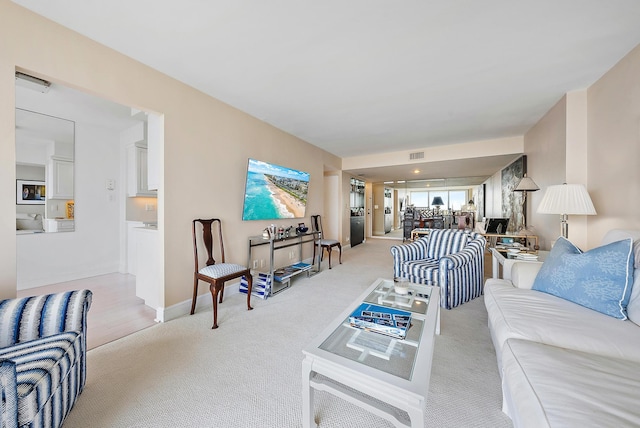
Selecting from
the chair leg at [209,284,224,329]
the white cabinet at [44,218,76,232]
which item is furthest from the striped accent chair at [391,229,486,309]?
the white cabinet at [44,218,76,232]

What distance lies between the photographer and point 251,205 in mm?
3289

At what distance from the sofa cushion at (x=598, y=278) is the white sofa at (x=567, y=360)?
0.14ft

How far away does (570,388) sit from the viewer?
86 cm

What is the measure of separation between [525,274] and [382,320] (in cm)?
139

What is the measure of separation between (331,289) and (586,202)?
2.79 m

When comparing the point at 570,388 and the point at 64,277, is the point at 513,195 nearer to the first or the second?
the point at 570,388

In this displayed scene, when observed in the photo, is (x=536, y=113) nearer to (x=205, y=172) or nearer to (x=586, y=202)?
(x=586, y=202)

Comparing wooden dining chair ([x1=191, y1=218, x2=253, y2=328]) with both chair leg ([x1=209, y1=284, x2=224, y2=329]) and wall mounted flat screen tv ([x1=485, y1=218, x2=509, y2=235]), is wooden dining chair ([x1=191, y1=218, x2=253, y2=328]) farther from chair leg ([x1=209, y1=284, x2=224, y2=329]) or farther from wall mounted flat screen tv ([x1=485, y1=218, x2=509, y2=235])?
wall mounted flat screen tv ([x1=485, y1=218, x2=509, y2=235])

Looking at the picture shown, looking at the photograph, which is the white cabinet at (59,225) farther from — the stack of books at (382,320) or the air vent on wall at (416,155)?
the air vent on wall at (416,155)

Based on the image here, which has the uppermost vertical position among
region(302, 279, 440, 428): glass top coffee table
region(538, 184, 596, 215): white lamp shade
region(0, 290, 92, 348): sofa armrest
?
region(538, 184, 596, 215): white lamp shade

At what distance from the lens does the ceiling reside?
5.17ft

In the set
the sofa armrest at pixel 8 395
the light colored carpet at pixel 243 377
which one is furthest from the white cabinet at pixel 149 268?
the sofa armrest at pixel 8 395

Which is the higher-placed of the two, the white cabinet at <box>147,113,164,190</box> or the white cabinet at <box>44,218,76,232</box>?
the white cabinet at <box>147,113,164,190</box>

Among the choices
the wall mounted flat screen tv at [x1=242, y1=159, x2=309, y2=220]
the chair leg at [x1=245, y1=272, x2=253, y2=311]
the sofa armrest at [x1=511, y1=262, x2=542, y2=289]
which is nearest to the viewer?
the sofa armrest at [x1=511, y1=262, x2=542, y2=289]
